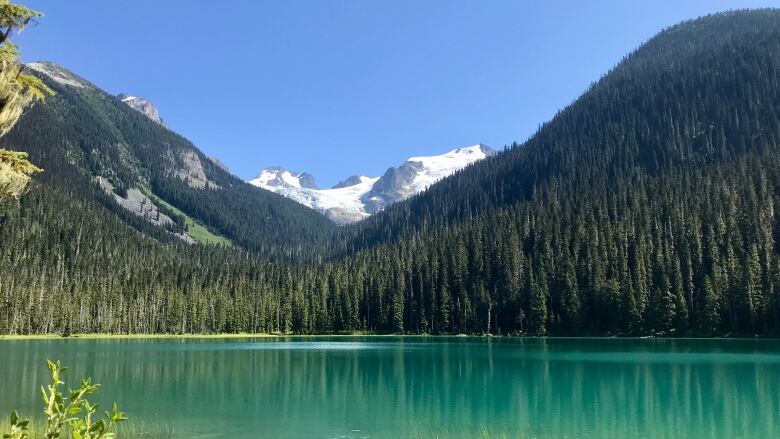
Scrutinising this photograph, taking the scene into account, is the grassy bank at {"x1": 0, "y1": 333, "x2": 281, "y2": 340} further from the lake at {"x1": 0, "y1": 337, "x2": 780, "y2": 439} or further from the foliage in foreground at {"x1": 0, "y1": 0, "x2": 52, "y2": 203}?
the foliage in foreground at {"x1": 0, "y1": 0, "x2": 52, "y2": 203}

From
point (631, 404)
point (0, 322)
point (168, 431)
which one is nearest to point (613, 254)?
point (631, 404)

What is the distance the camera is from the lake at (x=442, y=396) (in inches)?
1139

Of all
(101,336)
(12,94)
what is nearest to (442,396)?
(12,94)

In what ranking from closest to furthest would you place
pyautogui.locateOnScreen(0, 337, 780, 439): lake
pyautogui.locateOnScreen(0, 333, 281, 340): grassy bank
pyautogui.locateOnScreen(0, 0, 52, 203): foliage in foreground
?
pyautogui.locateOnScreen(0, 0, 52, 203): foliage in foreground, pyautogui.locateOnScreen(0, 337, 780, 439): lake, pyautogui.locateOnScreen(0, 333, 281, 340): grassy bank

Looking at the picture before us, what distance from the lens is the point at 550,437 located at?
86.8 feet

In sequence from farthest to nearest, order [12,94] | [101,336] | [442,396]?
[101,336]
[442,396]
[12,94]

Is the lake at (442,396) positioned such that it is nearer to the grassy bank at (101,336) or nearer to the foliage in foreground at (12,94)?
the foliage in foreground at (12,94)

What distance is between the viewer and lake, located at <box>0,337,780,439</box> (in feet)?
94.9

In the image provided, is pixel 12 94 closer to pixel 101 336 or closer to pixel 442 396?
pixel 442 396

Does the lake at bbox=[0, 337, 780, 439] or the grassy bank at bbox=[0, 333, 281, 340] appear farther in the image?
the grassy bank at bbox=[0, 333, 281, 340]

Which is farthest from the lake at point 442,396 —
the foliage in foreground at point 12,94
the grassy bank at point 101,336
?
the grassy bank at point 101,336

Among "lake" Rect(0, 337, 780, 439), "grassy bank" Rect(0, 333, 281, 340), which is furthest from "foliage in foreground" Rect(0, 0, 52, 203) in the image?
"grassy bank" Rect(0, 333, 281, 340)

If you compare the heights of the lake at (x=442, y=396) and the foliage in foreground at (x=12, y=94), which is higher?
the foliage in foreground at (x=12, y=94)

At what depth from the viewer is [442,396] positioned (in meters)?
39.5
